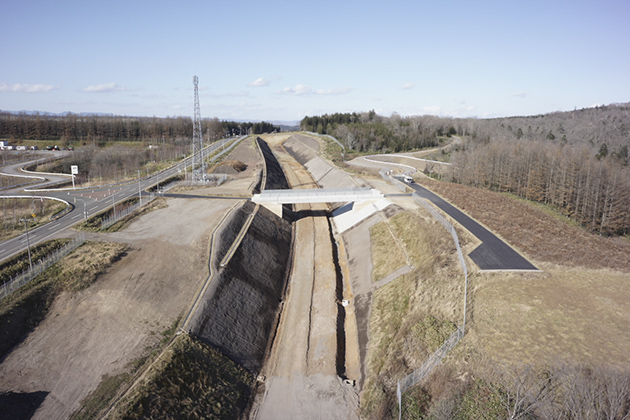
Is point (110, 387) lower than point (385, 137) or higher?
lower

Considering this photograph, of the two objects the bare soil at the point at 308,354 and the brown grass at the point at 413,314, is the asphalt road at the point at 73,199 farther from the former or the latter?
the brown grass at the point at 413,314

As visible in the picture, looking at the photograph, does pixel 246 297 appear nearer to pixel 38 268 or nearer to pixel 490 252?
pixel 38 268

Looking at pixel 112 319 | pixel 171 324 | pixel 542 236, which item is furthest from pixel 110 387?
pixel 542 236

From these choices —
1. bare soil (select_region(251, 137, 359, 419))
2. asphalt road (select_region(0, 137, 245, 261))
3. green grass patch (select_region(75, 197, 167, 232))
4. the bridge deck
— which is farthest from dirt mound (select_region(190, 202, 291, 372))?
asphalt road (select_region(0, 137, 245, 261))

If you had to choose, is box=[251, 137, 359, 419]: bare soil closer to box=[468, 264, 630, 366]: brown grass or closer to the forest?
box=[468, 264, 630, 366]: brown grass

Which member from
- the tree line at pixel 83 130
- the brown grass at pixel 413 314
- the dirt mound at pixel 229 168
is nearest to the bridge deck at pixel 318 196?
the brown grass at pixel 413 314

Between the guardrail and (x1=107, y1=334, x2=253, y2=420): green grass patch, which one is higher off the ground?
the guardrail
